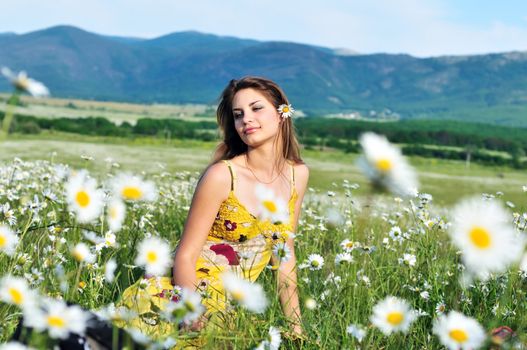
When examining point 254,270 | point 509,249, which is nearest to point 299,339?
point 254,270

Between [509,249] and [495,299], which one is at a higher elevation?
[509,249]

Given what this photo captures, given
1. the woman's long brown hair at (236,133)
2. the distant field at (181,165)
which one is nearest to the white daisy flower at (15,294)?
the woman's long brown hair at (236,133)

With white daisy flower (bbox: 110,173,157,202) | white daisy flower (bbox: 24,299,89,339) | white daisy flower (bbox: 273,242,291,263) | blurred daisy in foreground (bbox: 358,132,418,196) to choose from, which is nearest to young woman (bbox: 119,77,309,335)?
white daisy flower (bbox: 273,242,291,263)

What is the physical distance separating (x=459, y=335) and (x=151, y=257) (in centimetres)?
80

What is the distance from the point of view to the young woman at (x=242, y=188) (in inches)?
122

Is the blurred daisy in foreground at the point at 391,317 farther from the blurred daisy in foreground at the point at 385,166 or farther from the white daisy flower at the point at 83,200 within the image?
the white daisy flower at the point at 83,200

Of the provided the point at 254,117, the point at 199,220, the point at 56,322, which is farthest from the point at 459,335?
the point at 254,117

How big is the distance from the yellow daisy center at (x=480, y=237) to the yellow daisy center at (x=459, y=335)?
0.99 ft

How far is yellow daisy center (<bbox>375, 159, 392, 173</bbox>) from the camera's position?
887 millimetres

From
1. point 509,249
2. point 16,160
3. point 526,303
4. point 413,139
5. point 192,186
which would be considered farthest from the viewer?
point 413,139

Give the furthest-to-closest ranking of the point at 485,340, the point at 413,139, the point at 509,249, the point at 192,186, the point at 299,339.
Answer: the point at 413,139 → the point at 192,186 → the point at 299,339 → the point at 485,340 → the point at 509,249

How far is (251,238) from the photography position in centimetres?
334

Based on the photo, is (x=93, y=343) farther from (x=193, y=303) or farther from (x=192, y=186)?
(x=192, y=186)

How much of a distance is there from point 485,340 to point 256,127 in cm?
228
